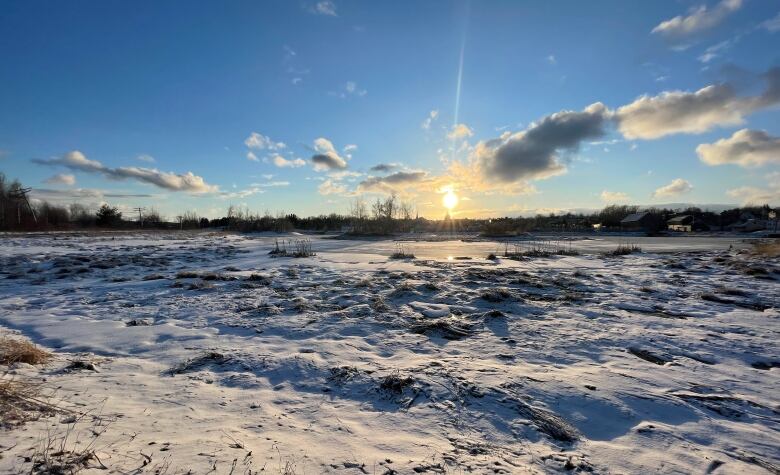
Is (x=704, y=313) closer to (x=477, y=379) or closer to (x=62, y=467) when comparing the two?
(x=477, y=379)

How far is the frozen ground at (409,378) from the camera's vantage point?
104 inches

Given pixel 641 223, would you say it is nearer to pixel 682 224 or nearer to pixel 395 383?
pixel 682 224

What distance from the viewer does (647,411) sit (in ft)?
11.2

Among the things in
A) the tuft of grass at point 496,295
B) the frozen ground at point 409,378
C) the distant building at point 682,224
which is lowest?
the frozen ground at point 409,378

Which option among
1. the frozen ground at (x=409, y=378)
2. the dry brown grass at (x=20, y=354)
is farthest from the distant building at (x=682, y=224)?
the dry brown grass at (x=20, y=354)

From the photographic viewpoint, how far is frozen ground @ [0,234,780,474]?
2.64 meters

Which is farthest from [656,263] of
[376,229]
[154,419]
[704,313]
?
[376,229]

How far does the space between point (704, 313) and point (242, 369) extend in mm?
8205

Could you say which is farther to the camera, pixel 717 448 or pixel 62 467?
pixel 717 448

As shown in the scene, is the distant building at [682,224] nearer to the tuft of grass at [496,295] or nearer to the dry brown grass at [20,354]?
the tuft of grass at [496,295]

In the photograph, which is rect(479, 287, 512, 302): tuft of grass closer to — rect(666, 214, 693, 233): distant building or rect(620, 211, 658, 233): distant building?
rect(620, 211, 658, 233): distant building

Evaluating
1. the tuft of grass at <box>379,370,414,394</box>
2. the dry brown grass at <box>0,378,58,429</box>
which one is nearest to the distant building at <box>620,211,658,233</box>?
the tuft of grass at <box>379,370,414,394</box>

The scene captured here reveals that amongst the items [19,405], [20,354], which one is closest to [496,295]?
[19,405]

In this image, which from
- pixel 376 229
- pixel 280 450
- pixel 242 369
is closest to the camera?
pixel 280 450
